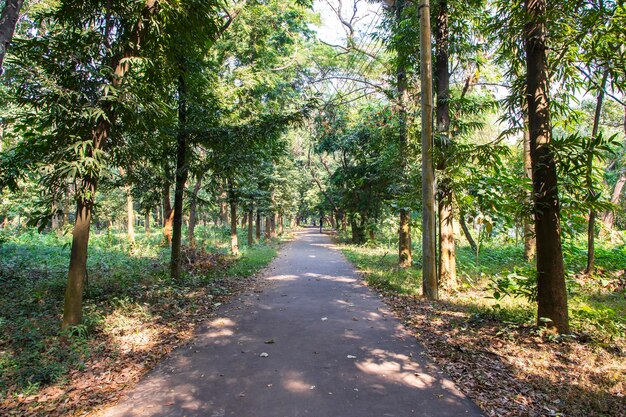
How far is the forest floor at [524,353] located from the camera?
392 cm

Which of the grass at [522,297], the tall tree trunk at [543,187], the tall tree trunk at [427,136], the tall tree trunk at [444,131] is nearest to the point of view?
the tall tree trunk at [543,187]

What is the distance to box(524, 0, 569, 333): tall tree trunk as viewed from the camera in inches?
225

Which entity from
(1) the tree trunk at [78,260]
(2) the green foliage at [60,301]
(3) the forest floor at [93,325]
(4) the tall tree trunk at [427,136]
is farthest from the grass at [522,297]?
(1) the tree trunk at [78,260]

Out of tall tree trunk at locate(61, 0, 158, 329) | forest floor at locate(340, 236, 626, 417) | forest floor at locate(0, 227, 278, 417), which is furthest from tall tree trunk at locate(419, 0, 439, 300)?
tall tree trunk at locate(61, 0, 158, 329)

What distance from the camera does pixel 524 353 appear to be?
5.18 metres

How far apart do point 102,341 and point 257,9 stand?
39.0 feet

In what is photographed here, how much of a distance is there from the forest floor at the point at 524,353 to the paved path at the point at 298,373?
1.26 ft

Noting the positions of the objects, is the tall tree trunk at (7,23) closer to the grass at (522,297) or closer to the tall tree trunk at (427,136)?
the tall tree trunk at (427,136)

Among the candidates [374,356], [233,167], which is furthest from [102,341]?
[233,167]

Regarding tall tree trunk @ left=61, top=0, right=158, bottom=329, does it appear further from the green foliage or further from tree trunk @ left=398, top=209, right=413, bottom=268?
tree trunk @ left=398, top=209, right=413, bottom=268

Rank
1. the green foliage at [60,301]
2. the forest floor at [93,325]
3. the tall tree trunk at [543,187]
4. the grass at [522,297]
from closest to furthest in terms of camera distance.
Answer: the forest floor at [93,325] → the green foliage at [60,301] → the tall tree trunk at [543,187] → the grass at [522,297]

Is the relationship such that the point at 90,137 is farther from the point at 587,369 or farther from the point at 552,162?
the point at 587,369

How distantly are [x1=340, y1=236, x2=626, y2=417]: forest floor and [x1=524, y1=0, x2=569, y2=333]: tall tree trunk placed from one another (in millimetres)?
508

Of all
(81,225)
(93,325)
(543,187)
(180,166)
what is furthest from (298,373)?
(180,166)
